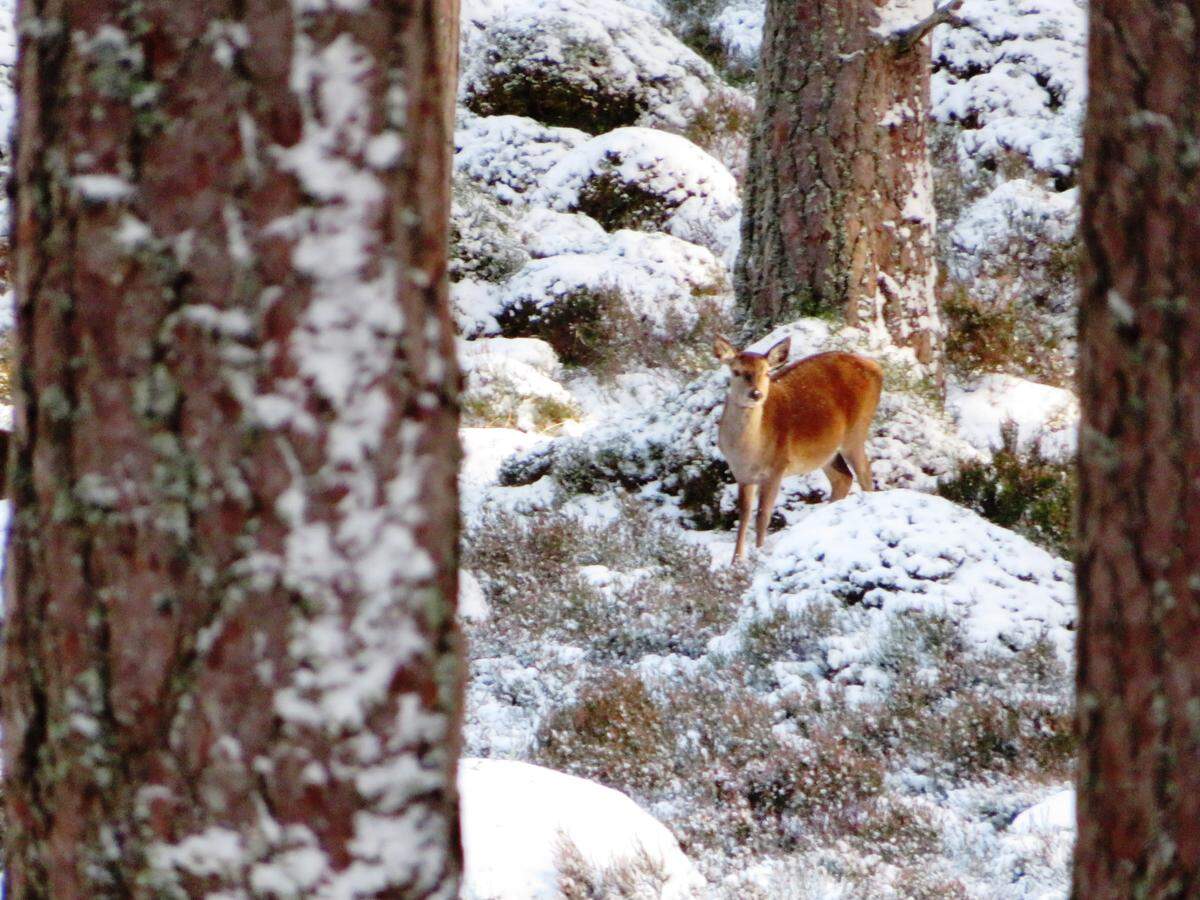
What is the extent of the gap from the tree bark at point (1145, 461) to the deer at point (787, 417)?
6.75 meters

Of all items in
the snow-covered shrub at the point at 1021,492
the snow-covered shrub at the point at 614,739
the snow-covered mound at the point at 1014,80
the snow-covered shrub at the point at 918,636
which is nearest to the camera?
the snow-covered shrub at the point at 614,739

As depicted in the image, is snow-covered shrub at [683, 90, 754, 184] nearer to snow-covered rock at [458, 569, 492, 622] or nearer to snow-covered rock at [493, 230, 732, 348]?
snow-covered rock at [493, 230, 732, 348]

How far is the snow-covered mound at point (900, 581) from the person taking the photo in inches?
230

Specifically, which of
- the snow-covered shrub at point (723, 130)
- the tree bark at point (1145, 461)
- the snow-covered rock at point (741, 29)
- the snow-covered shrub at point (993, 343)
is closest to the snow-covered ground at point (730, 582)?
the snow-covered shrub at point (993, 343)

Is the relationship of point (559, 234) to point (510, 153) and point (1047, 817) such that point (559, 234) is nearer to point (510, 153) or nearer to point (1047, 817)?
point (510, 153)

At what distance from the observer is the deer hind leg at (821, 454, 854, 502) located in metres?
10.1

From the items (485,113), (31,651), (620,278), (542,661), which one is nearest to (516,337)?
(620,278)

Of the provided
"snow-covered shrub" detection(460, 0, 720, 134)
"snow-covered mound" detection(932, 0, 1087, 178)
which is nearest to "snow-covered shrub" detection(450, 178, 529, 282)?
"snow-covered shrub" detection(460, 0, 720, 134)

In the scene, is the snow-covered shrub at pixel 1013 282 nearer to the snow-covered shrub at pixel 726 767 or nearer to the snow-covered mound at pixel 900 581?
the snow-covered mound at pixel 900 581

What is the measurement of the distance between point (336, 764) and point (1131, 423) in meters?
0.97

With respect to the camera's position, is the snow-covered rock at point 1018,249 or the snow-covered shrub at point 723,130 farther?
the snow-covered shrub at point 723,130

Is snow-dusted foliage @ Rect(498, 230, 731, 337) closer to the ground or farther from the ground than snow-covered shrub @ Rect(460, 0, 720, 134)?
closer to the ground

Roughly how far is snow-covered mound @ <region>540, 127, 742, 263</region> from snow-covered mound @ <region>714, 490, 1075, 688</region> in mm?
9740

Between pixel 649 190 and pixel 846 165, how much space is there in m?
7.09
